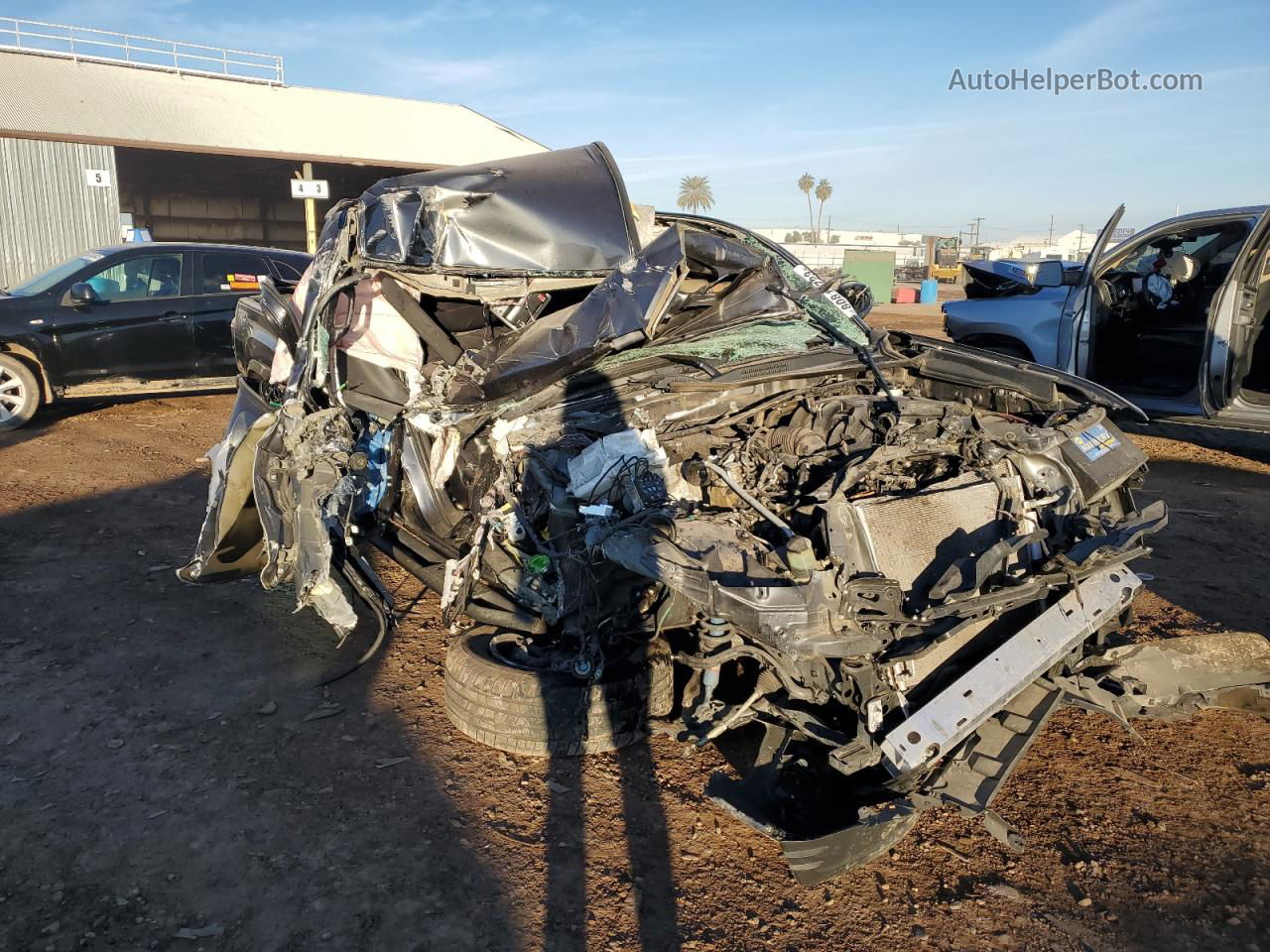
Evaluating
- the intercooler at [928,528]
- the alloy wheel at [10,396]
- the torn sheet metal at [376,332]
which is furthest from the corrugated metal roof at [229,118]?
the intercooler at [928,528]

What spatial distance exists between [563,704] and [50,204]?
18.9 metres

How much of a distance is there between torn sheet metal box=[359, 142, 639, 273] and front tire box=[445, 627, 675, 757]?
196 centimetres

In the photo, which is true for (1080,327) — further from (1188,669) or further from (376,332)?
(376,332)

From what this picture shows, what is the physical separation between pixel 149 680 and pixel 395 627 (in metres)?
1.17

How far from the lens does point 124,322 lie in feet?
29.0

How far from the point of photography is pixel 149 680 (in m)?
3.94

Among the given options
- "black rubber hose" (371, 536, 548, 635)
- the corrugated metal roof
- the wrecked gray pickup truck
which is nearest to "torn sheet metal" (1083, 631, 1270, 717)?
the wrecked gray pickup truck

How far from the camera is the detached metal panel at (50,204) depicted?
16.8 metres

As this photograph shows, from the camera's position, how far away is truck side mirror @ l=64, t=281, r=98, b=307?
854cm

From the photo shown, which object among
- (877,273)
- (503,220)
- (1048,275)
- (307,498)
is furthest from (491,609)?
(877,273)

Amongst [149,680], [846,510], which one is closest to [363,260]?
[149,680]

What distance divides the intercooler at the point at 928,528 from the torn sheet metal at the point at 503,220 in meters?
2.00

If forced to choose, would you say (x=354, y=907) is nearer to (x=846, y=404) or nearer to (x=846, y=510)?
(x=846, y=510)

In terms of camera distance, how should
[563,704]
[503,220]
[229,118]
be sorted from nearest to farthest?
[563,704] → [503,220] → [229,118]
